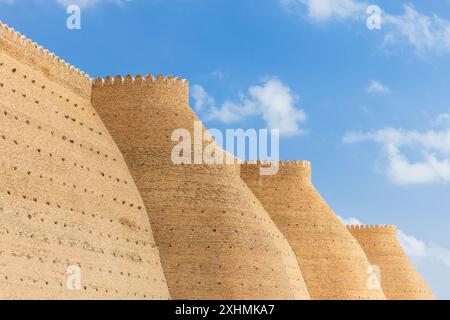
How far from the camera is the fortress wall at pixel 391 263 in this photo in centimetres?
4834

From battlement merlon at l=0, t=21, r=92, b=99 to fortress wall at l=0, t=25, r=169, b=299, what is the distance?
0.04 m

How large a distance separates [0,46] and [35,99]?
2.11m

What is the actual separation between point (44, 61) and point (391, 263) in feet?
89.8

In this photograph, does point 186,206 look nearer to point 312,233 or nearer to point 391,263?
point 312,233

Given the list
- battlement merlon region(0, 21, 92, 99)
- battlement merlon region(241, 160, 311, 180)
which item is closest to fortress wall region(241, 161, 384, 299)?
battlement merlon region(241, 160, 311, 180)

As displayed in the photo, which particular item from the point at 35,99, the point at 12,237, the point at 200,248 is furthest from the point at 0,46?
the point at 200,248

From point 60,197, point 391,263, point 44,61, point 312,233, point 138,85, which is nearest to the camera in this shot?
point 60,197

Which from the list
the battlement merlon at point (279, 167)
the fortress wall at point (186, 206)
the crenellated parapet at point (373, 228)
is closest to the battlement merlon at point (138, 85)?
the fortress wall at point (186, 206)

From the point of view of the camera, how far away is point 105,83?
3284cm

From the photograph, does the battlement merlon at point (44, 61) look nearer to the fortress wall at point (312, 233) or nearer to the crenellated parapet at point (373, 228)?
the fortress wall at point (312, 233)

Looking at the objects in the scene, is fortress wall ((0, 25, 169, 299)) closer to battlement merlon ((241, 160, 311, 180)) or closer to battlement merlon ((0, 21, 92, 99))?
battlement merlon ((0, 21, 92, 99))

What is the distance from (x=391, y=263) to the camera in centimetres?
4884

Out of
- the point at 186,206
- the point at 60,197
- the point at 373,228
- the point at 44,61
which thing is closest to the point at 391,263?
the point at 373,228

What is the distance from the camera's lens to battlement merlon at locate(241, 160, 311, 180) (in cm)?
3997
